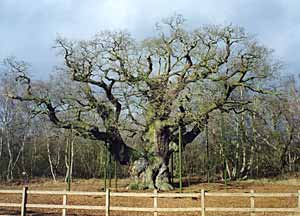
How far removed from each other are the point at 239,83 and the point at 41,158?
81.1 feet

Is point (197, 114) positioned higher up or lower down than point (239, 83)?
lower down

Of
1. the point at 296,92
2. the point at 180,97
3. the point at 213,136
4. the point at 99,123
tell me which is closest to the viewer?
the point at 180,97

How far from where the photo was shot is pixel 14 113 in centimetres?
4297

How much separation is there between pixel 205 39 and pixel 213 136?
41.4ft

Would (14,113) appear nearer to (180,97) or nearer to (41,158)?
(41,158)

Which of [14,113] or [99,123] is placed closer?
[99,123]

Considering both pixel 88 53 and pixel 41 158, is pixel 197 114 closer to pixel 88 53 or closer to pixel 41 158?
pixel 88 53

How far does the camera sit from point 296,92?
3975 cm

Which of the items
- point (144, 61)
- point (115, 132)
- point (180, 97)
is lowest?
point (115, 132)

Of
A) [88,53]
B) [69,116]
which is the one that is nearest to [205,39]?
[88,53]

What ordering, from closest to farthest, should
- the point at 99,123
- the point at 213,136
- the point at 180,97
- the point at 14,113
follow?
the point at 180,97 → the point at 99,123 → the point at 213,136 → the point at 14,113

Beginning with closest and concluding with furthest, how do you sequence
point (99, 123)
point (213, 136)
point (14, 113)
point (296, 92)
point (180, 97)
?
1. point (180, 97)
2. point (99, 123)
3. point (213, 136)
4. point (296, 92)
5. point (14, 113)

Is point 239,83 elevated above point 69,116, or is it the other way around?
point 239,83

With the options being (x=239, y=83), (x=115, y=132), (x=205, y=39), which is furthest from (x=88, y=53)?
(x=239, y=83)
